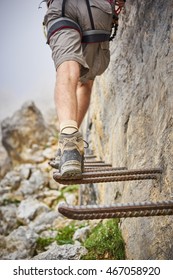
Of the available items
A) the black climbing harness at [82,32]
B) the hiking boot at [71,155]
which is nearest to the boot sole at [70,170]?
the hiking boot at [71,155]

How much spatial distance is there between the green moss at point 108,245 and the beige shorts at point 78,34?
1.39 metres

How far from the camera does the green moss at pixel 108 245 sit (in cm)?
279

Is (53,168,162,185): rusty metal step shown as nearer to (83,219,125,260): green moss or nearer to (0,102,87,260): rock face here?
(83,219,125,260): green moss

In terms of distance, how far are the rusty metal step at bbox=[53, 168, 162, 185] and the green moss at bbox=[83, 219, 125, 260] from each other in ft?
3.36

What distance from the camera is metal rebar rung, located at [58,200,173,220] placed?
1.39 meters

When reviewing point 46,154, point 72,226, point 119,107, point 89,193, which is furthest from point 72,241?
point 46,154

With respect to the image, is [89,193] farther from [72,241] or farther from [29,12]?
[29,12]

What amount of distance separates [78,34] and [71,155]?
0.76 metres

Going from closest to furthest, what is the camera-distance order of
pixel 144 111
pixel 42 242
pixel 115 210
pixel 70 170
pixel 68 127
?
pixel 115 210
pixel 70 170
pixel 68 127
pixel 144 111
pixel 42 242

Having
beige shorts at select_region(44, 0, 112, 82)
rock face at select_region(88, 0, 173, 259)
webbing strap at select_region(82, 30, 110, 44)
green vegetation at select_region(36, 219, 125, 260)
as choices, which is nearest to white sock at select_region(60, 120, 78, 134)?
beige shorts at select_region(44, 0, 112, 82)

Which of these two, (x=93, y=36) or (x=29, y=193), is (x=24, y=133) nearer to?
(x=29, y=193)

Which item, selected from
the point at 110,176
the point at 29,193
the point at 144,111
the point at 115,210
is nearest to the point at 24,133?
the point at 29,193

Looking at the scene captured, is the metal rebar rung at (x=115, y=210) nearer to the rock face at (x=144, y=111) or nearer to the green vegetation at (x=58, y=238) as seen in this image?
the rock face at (x=144, y=111)

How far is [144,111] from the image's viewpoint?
2312 millimetres
